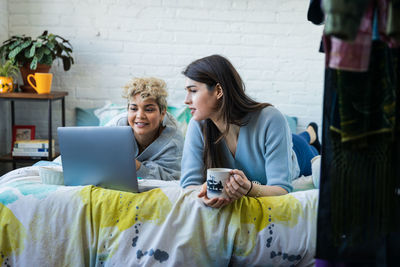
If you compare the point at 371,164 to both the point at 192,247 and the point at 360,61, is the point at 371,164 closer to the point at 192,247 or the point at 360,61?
the point at 360,61

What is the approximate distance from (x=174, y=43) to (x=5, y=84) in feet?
4.03

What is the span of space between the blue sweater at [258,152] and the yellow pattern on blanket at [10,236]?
64cm

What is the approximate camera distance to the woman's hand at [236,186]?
135 centimetres

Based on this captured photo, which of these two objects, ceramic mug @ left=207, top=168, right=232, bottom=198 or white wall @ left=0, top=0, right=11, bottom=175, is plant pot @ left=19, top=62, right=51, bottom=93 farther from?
ceramic mug @ left=207, top=168, right=232, bottom=198

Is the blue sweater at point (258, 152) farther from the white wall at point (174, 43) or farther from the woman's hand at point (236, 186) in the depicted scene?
the white wall at point (174, 43)

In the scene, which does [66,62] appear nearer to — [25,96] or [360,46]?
[25,96]

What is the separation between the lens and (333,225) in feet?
2.83

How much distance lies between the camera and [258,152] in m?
1.78

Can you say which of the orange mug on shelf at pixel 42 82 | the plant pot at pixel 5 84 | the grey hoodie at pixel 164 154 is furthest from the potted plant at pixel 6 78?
the grey hoodie at pixel 164 154

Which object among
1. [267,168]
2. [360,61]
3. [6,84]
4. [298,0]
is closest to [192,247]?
[267,168]

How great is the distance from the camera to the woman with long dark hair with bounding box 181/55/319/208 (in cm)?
171

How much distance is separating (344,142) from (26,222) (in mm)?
1036

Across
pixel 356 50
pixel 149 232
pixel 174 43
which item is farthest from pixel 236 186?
pixel 174 43

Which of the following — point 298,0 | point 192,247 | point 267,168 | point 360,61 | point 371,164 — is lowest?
point 192,247
